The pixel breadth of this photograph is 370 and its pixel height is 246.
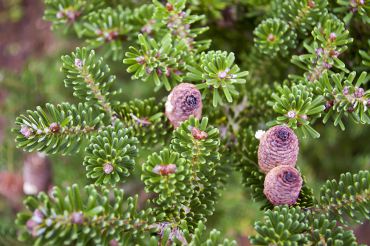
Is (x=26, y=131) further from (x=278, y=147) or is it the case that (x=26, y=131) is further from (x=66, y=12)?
(x=278, y=147)

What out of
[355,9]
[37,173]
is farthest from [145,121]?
[37,173]

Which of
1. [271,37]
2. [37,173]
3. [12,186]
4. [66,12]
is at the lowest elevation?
[12,186]

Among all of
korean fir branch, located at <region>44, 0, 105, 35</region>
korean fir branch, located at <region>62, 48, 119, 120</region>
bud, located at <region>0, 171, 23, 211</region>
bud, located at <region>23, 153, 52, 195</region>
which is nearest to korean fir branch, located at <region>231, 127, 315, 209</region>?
korean fir branch, located at <region>62, 48, 119, 120</region>

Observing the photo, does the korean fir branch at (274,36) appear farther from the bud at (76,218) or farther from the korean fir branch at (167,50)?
the bud at (76,218)

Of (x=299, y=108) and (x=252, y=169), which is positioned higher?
(x=299, y=108)

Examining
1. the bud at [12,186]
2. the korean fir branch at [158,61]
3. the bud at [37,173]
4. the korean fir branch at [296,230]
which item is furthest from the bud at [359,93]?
the bud at [12,186]

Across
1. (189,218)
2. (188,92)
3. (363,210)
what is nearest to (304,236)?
(363,210)

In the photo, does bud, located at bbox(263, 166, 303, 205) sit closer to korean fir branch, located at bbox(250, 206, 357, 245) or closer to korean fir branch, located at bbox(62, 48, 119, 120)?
korean fir branch, located at bbox(250, 206, 357, 245)
